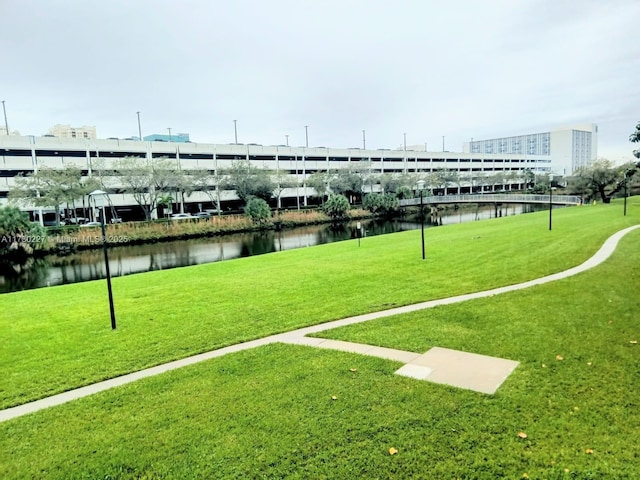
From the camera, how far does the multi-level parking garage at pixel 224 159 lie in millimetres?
52531

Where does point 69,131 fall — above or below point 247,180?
above

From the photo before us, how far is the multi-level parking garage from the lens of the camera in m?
52.5

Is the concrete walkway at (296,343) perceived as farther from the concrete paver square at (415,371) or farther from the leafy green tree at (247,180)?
the leafy green tree at (247,180)

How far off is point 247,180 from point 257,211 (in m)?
8.34

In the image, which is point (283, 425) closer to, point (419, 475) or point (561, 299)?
point (419, 475)

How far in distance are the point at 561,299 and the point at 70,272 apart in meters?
30.2

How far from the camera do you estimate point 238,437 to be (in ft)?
16.1

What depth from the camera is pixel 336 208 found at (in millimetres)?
62094

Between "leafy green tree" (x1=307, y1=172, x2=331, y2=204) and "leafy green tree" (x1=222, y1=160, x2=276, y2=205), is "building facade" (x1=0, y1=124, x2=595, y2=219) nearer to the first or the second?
"leafy green tree" (x1=222, y1=160, x2=276, y2=205)

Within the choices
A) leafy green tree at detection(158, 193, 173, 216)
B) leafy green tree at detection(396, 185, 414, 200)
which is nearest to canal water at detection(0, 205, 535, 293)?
leafy green tree at detection(158, 193, 173, 216)

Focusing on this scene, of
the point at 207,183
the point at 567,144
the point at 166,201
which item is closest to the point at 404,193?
the point at 207,183

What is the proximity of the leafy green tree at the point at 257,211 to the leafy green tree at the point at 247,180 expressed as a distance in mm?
5484

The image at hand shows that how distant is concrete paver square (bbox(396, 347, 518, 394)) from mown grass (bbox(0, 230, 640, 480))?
0.20 metres

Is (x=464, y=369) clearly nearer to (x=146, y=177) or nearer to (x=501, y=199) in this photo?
(x=146, y=177)
